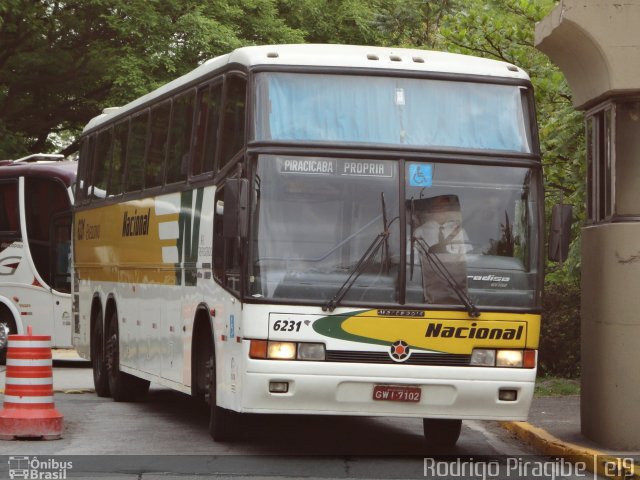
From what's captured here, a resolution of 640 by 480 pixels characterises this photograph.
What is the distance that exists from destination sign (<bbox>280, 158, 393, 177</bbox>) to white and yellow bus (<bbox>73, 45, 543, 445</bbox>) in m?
0.01

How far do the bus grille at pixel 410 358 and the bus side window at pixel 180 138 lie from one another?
3.58m

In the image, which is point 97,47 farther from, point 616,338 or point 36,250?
point 616,338

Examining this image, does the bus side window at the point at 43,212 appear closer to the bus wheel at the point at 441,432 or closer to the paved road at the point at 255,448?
the paved road at the point at 255,448

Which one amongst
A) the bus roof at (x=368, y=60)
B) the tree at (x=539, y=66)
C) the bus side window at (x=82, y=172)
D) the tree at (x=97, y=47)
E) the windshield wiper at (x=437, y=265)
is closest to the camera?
the windshield wiper at (x=437, y=265)

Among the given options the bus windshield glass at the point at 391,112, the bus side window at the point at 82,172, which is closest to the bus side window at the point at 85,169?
the bus side window at the point at 82,172

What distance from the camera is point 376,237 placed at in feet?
38.1

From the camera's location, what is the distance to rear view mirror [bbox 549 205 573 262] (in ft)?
38.6

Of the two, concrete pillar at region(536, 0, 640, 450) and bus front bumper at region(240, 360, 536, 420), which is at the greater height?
concrete pillar at region(536, 0, 640, 450)

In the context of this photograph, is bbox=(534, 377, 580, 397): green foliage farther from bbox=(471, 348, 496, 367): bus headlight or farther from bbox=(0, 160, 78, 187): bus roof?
bbox=(0, 160, 78, 187): bus roof

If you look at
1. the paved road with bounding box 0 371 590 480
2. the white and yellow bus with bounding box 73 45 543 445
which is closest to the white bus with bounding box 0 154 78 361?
the paved road with bounding box 0 371 590 480

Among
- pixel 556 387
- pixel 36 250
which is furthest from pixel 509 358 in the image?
pixel 36 250

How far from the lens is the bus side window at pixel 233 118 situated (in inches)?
482

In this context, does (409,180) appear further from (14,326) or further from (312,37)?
(312,37)

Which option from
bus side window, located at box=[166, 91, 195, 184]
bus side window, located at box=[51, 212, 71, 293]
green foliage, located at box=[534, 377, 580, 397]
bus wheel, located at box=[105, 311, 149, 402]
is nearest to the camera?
bus side window, located at box=[166, 91, 195, 184]
